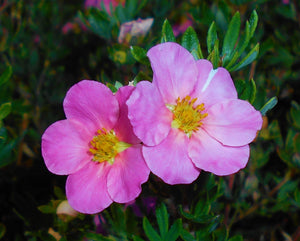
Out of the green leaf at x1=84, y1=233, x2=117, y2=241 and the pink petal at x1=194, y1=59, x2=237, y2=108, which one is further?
the green leaf at x1=84, y1=233, x2=117, y2=241

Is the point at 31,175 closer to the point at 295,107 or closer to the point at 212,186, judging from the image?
the point at 212,186

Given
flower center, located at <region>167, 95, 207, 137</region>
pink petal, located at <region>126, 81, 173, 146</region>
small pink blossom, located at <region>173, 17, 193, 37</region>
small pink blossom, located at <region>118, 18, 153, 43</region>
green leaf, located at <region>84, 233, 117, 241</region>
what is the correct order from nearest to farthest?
pink petal, located at <region>126, 81, 173, 146</region>
flower center, located at <region>167, 95, 207, 137</region>
green leaf, located at <region>84, 233, 117, 241</region>
small pink blossom, located at <region>118, 18, 153, 43</region>
small pink blossom, located at <region>173, 17, 193, 37</region>

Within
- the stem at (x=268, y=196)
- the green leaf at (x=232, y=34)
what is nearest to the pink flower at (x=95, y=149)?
the green leaf at (x=232, y=34)

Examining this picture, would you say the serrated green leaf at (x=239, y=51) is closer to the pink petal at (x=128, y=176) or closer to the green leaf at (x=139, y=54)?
the green leaf at (x=139, y=54)

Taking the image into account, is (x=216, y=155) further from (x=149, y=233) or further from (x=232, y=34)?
(x=232, y=34)

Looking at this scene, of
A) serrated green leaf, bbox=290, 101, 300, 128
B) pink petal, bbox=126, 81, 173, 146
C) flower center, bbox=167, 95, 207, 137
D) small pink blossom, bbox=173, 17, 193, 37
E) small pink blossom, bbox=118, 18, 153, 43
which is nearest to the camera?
pink petal, bbox=126, 81, 173, 146

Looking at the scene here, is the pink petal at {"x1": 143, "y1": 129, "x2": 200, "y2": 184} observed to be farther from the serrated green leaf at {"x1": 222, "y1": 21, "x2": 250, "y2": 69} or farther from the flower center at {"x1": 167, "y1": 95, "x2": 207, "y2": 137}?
the serrated green leaf at {"x1": 222, "y1": 21, "x2": 250, "y2": 69}

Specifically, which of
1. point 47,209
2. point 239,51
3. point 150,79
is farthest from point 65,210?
point 239,51

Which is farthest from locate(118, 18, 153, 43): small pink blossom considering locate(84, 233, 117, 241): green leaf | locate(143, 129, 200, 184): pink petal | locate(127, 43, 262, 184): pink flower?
locate(84, 233, 117, 241): green leaf
